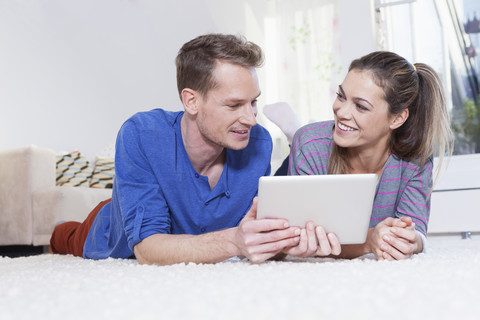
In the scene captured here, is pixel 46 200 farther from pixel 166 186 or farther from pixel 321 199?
pixel 321 199

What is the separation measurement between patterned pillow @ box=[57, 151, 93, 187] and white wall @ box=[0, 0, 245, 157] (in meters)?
0.30

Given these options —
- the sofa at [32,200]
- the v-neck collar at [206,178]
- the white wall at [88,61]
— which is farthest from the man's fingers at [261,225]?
the white wall at [88,61]

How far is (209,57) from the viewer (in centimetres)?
164

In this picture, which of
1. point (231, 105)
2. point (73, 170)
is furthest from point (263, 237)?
point (73, 170)

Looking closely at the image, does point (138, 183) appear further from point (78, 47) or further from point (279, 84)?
point (279, 84)

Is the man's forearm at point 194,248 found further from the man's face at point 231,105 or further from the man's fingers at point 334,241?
the man's face at point 231,105

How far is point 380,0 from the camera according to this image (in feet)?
12.0

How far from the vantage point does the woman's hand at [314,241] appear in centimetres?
128

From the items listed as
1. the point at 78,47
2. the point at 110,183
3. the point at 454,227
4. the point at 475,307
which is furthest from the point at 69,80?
the point at 475,307

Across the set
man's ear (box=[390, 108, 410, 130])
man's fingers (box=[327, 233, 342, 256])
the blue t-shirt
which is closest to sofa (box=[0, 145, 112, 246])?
the blue t-shirt

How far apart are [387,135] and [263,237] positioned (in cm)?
79

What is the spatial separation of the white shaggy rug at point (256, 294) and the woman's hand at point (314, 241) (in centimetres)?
9

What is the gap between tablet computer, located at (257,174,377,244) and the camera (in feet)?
3.98

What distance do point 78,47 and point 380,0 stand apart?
257cm
